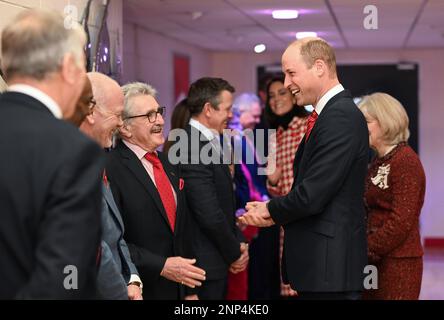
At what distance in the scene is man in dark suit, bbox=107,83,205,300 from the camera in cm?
314

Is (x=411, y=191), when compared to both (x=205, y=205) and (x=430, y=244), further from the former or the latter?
(x=430, y=244)

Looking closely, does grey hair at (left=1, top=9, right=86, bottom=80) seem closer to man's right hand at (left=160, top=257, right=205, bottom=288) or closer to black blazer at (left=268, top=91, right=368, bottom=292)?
black blazer at (left=268, top=91, right=368, bottom=292)

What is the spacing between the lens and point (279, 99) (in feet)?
17.1

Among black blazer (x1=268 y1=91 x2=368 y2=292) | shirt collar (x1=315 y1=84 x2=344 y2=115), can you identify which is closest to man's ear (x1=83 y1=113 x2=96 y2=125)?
black blazer (x1=268 y1=91 x2=368 y2=292)

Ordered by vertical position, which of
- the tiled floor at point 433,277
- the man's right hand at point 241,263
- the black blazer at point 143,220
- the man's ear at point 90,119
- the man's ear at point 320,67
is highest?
the man's ear at point 320,67

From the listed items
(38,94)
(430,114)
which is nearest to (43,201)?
(38,94)

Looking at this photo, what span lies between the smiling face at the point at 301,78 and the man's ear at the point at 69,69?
148 cm

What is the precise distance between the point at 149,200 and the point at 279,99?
2.22m

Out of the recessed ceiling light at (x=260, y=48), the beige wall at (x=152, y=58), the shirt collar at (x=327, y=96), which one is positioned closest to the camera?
the shirt collar at (x=327, y=96)

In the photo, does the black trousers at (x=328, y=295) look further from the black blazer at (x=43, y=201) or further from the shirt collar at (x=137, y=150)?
the black blazer at (x=43, y=201)

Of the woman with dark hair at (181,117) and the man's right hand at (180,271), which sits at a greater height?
the woman with dark hair at (181,117)

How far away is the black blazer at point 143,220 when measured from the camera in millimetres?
3131

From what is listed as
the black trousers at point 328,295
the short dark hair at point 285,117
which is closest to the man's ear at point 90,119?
the black trousers at point 328,295

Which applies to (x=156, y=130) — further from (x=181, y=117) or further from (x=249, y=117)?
(x=249, y=117)
